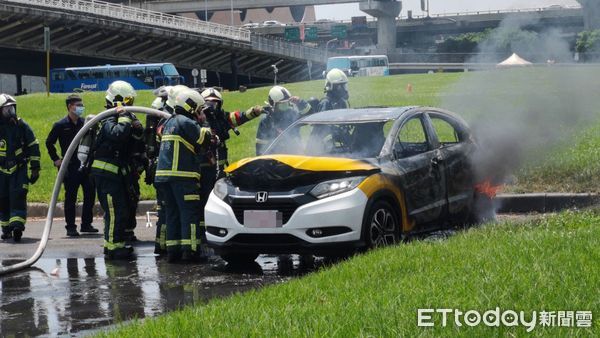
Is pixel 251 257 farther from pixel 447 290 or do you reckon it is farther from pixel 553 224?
pixel 447 290

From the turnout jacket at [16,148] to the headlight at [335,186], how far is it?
16.4 feet

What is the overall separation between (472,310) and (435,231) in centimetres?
508

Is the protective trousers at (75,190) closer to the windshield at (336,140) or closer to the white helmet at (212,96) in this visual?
the white helmet at (212,96)

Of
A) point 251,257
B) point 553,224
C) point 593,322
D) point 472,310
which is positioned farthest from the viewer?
point 251,257

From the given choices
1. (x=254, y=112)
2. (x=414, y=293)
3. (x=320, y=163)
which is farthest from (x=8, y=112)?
(x=414, y=293)

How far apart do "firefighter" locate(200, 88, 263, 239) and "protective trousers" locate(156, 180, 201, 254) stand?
0.60 m

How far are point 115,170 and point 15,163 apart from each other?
103 inches

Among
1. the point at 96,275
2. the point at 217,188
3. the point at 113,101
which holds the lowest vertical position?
the point at 96,275

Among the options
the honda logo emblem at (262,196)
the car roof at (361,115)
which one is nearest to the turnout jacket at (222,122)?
the car roof at (361,115)

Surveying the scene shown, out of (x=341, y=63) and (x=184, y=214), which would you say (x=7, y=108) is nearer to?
(x=184, y=214)

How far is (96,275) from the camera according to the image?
10195 millimetres

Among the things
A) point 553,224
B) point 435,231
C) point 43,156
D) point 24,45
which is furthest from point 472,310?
point 24,45

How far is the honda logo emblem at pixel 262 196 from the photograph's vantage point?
9.78 m

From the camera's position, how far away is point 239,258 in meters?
10.5
